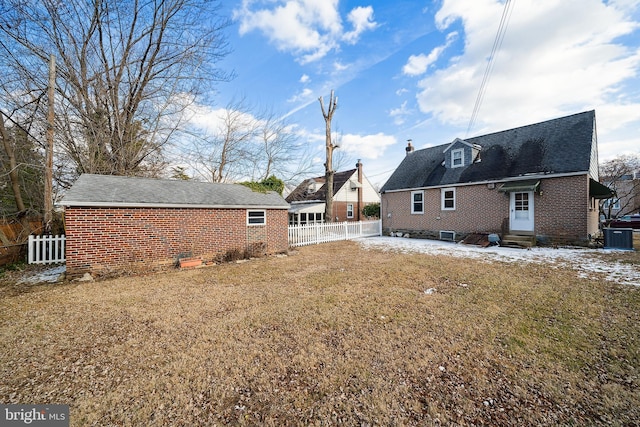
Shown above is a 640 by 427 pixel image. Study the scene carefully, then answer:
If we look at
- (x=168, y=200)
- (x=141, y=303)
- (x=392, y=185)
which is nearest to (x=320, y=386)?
(x=141, y=303)

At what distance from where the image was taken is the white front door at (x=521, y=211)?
11742 mm

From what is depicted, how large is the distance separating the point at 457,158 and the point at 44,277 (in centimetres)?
1908

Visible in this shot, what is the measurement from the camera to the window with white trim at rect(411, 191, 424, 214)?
15839mm

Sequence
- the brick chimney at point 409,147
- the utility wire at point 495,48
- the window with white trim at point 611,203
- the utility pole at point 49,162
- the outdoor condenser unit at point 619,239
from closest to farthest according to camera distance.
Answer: the utility pole at point 49,162 → the utility wire at point 495,48 → the outdoor condenser unit at point 619,239 → the window with white trim at point 611,203 → the brick chimney at point 409,147

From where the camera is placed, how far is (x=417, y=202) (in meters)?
16.1

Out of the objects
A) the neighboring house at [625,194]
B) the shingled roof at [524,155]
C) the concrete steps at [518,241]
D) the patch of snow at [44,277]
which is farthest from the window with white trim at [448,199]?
the neighboring house at [625,194]

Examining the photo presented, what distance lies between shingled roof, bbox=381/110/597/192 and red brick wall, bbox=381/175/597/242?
596 millimetres

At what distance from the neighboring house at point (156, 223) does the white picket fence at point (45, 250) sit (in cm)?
283

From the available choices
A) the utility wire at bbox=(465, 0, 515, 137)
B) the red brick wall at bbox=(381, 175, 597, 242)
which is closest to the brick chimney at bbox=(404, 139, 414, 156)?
the red brick wall at bbox=(381, 175, 597, 242)

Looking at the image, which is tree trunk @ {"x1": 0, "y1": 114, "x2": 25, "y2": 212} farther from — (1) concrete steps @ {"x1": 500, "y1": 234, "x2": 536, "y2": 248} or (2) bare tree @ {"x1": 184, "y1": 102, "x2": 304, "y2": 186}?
(1) concrete steps @ {"x1": 500, "y1": 234, "x2": 536, "y2": 248}

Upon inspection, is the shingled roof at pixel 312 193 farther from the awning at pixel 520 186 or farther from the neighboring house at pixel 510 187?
the awning at pixel 520 186

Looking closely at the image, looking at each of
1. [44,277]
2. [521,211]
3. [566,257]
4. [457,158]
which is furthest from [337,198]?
[44,277]

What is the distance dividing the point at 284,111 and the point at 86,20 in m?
11.7

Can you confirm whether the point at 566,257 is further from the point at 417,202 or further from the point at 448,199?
the point at 417,202
